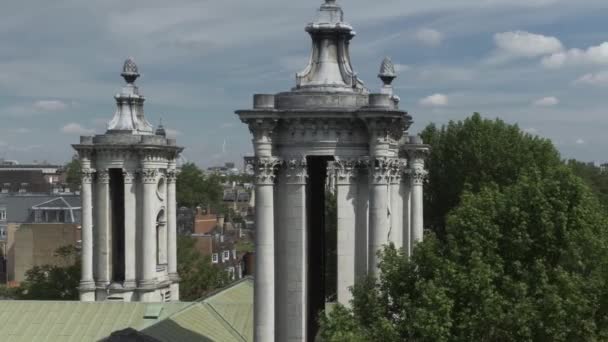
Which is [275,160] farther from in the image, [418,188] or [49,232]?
[49,232]

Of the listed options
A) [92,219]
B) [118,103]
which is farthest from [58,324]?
[118,103]

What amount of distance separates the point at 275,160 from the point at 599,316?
1050 cm

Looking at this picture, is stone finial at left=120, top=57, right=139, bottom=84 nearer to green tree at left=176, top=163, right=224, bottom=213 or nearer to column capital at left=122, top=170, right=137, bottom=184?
column capital at left=122, top=170, right=137, bottom=184

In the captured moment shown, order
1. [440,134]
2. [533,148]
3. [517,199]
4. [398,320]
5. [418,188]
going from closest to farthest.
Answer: [398,320], [517,199], [418,188], [533,148], [440,134]

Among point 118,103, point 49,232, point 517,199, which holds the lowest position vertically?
point 49,232

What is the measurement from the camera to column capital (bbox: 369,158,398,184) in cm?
2269

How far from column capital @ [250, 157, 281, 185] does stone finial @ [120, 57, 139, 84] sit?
64.6 feet

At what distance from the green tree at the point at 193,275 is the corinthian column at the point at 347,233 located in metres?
30.5

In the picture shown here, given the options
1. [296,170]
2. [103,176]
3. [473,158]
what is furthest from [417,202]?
[473,158]

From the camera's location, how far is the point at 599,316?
23281 mm

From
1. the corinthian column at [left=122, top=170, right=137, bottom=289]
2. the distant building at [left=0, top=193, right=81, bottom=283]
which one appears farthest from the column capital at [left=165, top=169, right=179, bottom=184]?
the distant building at [left=0, top=193, right=81, bottom=283]

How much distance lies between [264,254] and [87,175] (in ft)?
62.8

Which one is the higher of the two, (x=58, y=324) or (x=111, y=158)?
(x=111, y=158)

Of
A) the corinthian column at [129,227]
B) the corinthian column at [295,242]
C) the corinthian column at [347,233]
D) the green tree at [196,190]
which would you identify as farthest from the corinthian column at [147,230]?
the green tree at [196,190]
